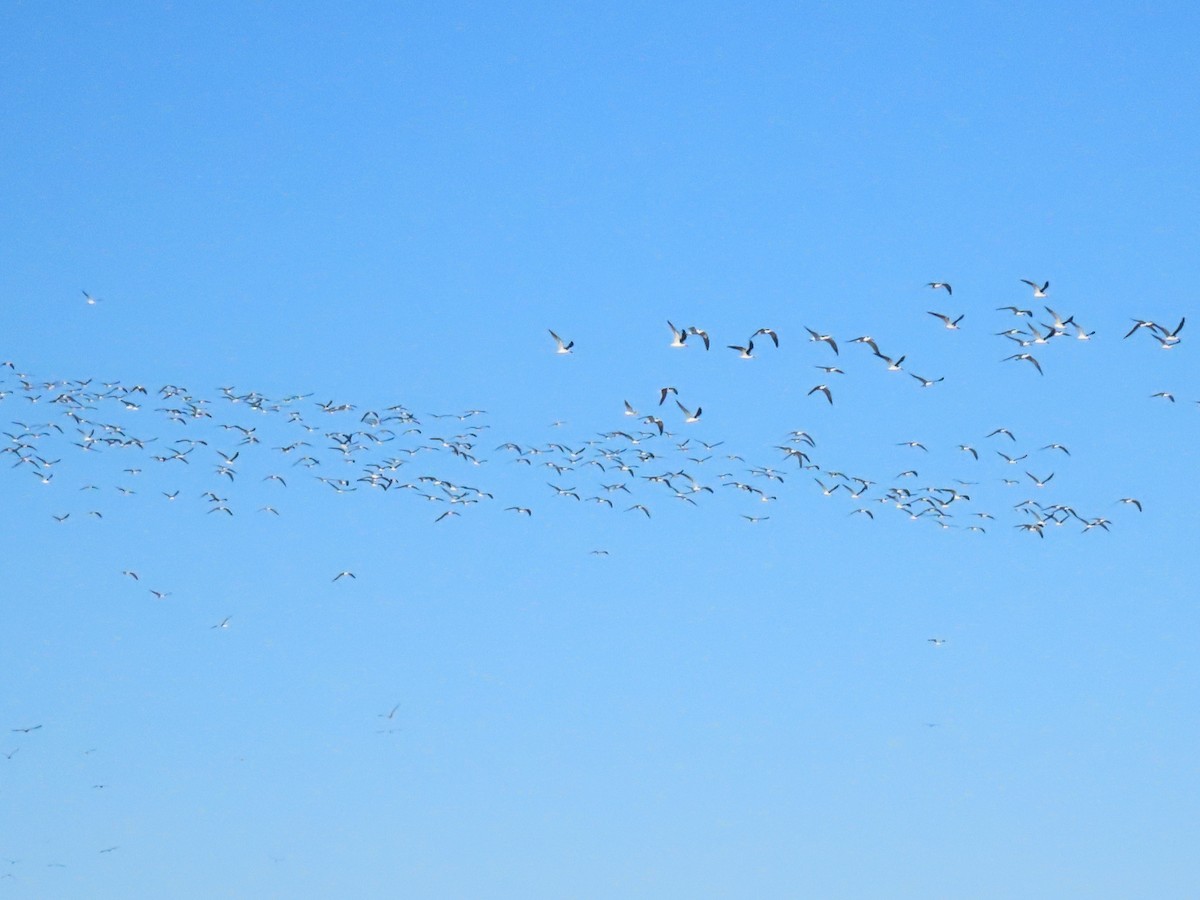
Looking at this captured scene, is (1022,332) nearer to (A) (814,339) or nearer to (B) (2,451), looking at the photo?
(A) (814,339)

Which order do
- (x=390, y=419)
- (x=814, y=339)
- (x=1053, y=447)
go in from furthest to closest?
(x=390, y=419), (x=1053, y=447), (x=814, y=339)

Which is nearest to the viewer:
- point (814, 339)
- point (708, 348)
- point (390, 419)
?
point (708, 348)

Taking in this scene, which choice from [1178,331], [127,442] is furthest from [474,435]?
[1178,331]

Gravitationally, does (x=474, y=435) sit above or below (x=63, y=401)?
above

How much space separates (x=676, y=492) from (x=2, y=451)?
1037 inches

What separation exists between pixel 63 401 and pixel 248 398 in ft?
22.1

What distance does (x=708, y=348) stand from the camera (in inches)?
2467

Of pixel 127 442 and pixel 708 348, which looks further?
pixel 127 442

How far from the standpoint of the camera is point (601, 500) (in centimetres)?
7700

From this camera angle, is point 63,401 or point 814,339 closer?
point 814,339

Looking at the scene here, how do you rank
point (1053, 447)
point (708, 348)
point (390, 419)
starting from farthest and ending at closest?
point (390, 419), point (1053, 447), point (708, 348)

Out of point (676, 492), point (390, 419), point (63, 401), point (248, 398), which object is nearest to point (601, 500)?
point (676, 492)

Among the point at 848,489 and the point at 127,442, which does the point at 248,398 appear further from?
the point at 848,489

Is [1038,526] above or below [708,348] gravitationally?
above
